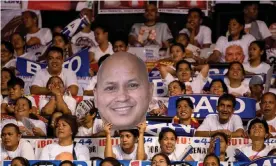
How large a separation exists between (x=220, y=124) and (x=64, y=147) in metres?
1.90

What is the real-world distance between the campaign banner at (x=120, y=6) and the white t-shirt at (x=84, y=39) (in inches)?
31.3

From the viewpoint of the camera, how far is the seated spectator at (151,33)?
14953 mm

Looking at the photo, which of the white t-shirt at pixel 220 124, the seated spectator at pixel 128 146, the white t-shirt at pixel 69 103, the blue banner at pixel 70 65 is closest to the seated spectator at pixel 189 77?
the white t-shirt at pixel 220 124

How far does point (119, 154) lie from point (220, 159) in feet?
3.69

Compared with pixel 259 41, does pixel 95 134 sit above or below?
below

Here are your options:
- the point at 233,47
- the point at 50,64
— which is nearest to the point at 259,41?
the point at 233,47

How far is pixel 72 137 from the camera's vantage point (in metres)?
12.1

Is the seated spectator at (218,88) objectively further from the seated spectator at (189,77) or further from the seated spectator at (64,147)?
the seated spectator at (64,147)

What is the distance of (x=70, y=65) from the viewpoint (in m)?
13.9

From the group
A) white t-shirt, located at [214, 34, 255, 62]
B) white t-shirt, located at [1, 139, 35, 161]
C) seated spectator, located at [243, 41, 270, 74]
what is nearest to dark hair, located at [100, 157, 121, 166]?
white t-shirt, located at [1, 139, 35, 161]

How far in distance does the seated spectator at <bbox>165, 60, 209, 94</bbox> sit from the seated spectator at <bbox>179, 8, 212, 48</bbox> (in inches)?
52.4

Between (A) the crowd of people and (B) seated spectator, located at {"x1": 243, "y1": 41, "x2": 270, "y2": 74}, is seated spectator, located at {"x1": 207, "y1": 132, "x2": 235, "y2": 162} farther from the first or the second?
(B) seated spectator, located at {"x1": 243, "y1": 41, "x2": 270, "y2": 74}

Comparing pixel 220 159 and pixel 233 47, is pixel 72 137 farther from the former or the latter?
pixel 233 47

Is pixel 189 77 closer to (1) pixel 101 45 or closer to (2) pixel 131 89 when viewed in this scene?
(1) pixel 101 45
